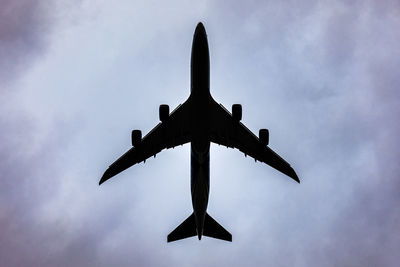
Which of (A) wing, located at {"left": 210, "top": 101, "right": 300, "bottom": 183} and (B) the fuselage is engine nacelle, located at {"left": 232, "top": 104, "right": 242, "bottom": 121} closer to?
(A) wing, located at {"left": 210, "top": 101, "right": 300, "bottom": 183}

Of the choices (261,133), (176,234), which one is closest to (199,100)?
(261,133)

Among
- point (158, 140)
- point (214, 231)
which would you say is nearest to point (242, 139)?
point (158, 140)

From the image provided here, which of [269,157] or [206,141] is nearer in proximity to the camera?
[206,141]

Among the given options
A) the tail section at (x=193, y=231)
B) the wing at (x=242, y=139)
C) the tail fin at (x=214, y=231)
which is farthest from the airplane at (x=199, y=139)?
the tail fin at (x=214, y=231)

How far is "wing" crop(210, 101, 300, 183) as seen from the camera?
36156 mm

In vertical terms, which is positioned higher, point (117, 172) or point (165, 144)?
point (165, 144)

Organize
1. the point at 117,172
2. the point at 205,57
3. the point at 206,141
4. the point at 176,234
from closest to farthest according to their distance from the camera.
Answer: the point at 205,57
the point at 206,141
the point at 117,172
the point at 176,234

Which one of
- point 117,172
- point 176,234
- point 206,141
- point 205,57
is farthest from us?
point 176,234

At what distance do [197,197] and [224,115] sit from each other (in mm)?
7625

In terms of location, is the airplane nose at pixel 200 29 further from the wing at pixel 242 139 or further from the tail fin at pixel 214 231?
the tail fin at pixel 214 231

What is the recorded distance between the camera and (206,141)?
34344 mm

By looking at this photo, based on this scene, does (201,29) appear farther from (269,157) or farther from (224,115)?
(269,157)

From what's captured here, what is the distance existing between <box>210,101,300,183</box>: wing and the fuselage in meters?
2.71

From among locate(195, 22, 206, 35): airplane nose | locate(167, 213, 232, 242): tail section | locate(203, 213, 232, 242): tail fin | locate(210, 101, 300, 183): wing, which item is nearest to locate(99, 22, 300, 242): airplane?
locate(210, 101, 300, 183): wing
